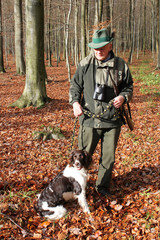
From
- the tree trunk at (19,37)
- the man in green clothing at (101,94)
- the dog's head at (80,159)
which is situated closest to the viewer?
the man in green clothing at (101,94)

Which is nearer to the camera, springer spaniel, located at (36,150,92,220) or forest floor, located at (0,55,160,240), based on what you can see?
forest floor, located at (0,55,160,240)

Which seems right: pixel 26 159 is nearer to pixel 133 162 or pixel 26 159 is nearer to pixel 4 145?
pixel 4 145

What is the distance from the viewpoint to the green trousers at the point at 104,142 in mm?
3271

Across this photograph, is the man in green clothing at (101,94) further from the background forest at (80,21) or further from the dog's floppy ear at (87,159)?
the background forest at (80,21)

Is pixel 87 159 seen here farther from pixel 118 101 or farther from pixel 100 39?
pixel 100 39

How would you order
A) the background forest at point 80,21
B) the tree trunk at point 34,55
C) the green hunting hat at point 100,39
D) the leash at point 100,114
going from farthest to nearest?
the background forest at point 80,21 → the tree trunk at point 34,55 → the leash at point 100,114 → the green hunting hat at point 100,39

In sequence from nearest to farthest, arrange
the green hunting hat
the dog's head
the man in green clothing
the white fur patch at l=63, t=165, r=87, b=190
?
the green hunting hat, the man in green clothing, the dog's head, the white fur patch at l=63, t=165, r=87, b=190

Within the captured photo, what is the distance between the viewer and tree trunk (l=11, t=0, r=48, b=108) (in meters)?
8.05

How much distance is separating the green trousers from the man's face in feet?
3.90

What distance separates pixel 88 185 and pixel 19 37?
1686 centimetres

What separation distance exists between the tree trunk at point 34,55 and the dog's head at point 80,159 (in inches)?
230

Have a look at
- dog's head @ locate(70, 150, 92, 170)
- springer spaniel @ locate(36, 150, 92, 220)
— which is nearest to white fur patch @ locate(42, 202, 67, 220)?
springer spaniel @ locate(36, 150, 92, 220)

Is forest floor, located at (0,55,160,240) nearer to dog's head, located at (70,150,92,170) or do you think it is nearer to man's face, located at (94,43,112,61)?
dog's head, located at (70,150,92,170)

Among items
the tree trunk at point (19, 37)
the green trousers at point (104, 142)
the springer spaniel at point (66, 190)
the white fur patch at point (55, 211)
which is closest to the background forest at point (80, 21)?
the tree trunk at point (19, 37)
